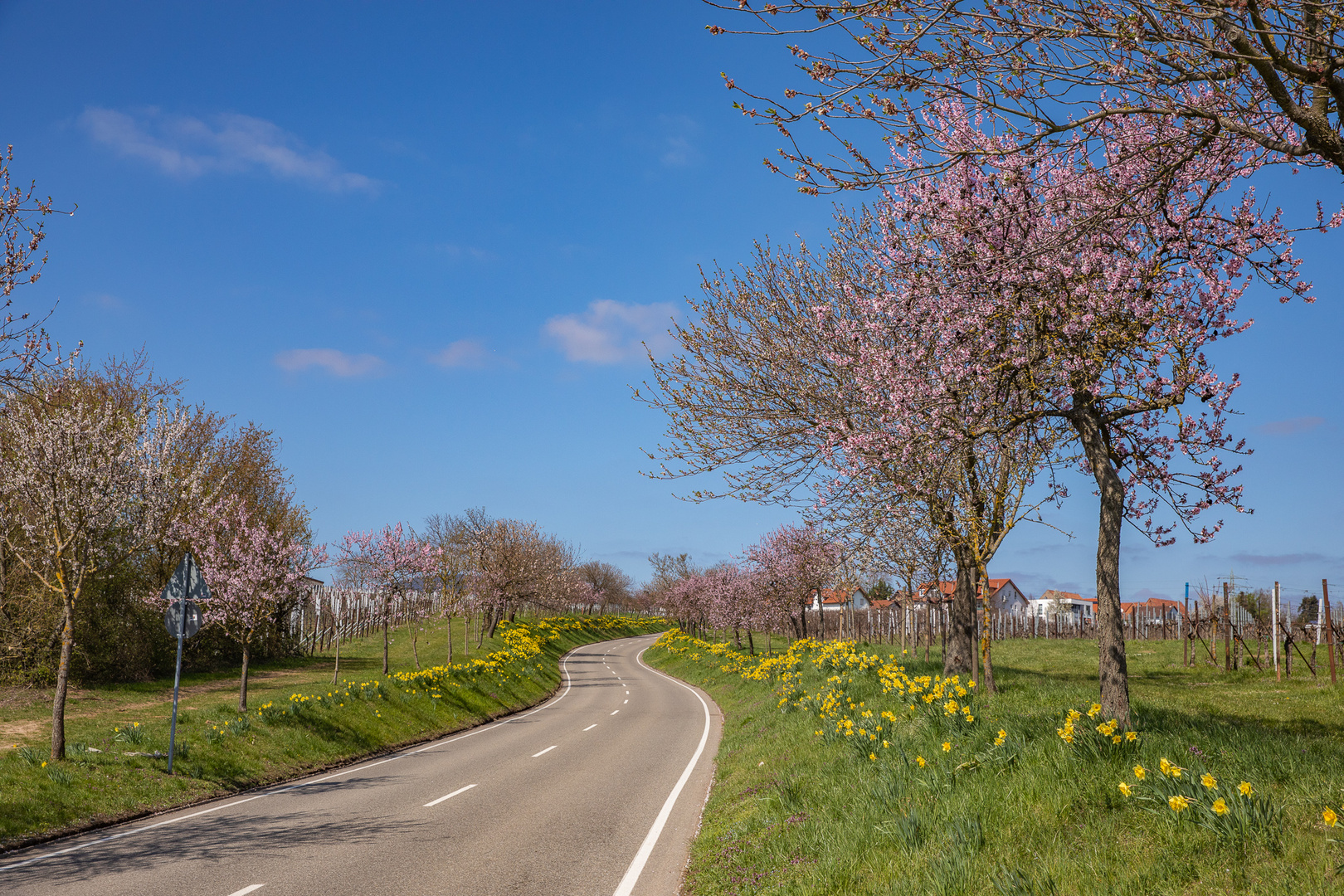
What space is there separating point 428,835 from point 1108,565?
9.65 metres

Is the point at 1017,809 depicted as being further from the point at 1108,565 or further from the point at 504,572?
the point at 504,572

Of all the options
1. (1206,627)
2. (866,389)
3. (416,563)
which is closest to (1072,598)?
(1206,627)

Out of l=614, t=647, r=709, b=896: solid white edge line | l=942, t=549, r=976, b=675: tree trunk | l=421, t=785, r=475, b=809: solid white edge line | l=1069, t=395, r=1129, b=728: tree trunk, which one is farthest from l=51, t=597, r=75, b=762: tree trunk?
l=942, t=549, r=976, b=675: tree trunk

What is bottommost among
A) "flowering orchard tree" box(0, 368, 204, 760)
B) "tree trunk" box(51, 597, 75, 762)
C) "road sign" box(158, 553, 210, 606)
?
"tree trunk" box(51, 597, 75, 762)

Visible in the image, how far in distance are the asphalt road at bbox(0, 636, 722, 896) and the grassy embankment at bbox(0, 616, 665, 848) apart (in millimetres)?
912

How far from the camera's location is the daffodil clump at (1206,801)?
4898mm

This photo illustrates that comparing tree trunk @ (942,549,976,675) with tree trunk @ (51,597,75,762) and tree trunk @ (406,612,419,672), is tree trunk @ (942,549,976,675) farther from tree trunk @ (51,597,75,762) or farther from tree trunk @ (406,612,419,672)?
tree trunk @ (406,612,419,672)

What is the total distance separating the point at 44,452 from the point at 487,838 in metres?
11.7

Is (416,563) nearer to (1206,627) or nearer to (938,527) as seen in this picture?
(938,527)

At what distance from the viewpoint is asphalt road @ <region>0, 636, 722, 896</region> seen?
820 centimetres

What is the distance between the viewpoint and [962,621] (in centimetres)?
1783

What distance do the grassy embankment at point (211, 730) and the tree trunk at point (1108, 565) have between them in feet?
47.7

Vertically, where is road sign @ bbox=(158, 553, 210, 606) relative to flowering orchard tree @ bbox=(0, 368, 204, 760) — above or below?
below

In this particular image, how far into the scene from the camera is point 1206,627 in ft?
123
